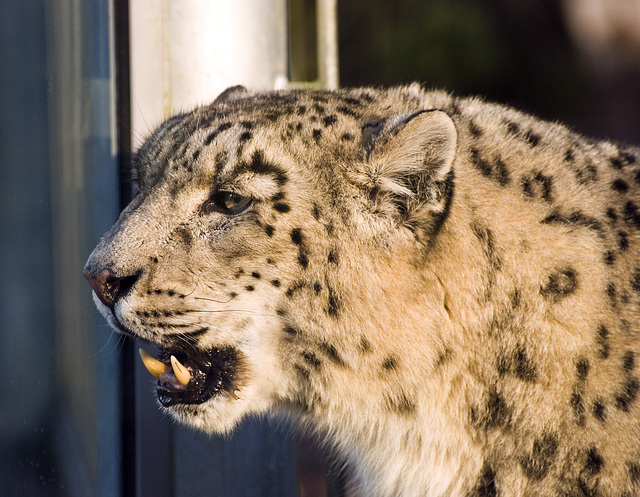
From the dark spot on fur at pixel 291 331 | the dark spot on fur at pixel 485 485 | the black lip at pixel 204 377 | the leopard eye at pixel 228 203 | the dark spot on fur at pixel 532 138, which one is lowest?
the dark spot on fur at pixel 485 485

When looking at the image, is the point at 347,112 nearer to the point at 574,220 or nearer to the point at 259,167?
the point at 259,167

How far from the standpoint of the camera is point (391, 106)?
3160mm

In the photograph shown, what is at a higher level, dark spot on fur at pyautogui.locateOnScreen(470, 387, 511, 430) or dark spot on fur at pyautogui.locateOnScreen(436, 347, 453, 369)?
dark spot on fur at pyautogui.locateOnScreen(436, 347, 453, 369)

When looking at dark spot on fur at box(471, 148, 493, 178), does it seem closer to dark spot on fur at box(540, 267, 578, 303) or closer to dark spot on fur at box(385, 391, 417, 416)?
dark spot on fur at box(540, 267, 578, 303)

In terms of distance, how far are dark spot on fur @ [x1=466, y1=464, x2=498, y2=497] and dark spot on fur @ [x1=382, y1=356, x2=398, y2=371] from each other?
0.47 m

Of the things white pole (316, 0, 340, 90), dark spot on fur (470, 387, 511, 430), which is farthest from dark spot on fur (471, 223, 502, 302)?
white pole (316, 0, 340, 90)

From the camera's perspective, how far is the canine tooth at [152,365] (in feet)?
9.62

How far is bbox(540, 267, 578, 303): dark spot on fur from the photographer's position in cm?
277

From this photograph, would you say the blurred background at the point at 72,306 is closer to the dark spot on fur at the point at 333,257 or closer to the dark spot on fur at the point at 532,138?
the dark spot on fur at the point at 333,257

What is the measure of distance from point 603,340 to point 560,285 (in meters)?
0.23

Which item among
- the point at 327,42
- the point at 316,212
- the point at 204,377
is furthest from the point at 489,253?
the point at 327,42

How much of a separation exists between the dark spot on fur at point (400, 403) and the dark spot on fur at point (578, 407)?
553 millimetres

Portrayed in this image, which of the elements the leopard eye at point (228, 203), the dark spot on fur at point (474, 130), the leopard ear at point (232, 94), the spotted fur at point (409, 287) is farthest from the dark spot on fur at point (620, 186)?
the leopard ear at point (232, 94)

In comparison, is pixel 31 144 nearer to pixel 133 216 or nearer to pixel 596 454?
pixel 133 216
